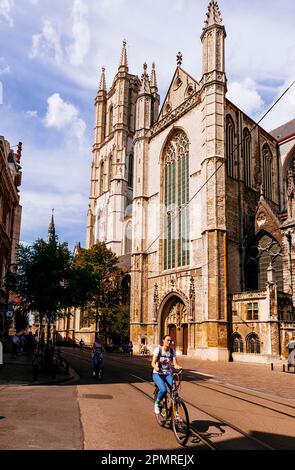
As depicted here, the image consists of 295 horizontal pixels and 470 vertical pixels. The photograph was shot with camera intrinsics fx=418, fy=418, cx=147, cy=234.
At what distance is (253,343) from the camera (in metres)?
28.1

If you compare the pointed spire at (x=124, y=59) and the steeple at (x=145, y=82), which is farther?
the pointed spire at (x=124, y=59)

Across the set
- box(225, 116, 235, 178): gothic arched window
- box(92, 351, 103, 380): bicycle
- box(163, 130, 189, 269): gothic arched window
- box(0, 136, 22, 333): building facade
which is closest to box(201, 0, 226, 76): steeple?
box(225, 116, 235, 178): gothic arched window

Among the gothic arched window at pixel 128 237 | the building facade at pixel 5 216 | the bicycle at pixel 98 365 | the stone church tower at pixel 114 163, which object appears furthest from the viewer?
the stone church tower at pixel 114 163

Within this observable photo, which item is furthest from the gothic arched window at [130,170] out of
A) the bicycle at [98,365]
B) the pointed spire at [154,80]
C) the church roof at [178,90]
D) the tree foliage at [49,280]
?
the bicycle at [98,365]

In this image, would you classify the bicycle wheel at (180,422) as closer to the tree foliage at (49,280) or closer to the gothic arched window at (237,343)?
the tree foliage at (49,280)

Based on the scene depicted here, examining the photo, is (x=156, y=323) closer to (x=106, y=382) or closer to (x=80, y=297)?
(x=80, y=297)

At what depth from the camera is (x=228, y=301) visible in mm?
30062

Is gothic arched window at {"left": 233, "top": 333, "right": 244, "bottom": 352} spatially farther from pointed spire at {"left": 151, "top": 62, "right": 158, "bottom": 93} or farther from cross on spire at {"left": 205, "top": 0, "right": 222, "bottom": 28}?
pointed spire at {"left": 151, "top": 62, "right": 158, "bottom": 93}

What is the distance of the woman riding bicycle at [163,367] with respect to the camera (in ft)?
23.2

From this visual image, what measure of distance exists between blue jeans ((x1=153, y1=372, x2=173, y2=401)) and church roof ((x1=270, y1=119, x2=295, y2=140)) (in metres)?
45.6

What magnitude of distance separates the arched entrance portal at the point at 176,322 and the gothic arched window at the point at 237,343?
5191 mm

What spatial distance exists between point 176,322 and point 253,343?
26.3 feet
